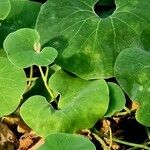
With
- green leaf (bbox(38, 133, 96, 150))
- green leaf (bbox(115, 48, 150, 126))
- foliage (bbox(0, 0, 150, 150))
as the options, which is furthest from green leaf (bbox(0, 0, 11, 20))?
green leaf (bbox(38, 133, 96, 150))

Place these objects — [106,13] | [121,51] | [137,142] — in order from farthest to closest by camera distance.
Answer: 1. [106,13]
2. [137,142]
3. [121,51]

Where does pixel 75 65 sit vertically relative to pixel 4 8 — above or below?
below

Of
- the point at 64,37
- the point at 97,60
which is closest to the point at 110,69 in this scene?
the point at 97,60

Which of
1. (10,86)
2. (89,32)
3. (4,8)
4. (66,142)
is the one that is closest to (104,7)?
(89,32)

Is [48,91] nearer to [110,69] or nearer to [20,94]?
[20,94]

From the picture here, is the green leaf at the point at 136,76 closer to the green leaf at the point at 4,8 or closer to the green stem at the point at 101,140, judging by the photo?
the green stem at the point at 101,140

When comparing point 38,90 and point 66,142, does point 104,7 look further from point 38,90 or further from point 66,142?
point 66,142
